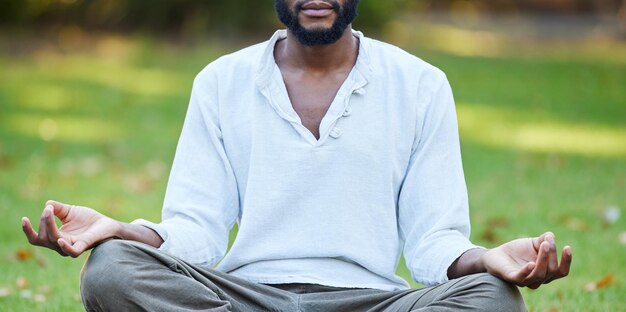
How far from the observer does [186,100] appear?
1285 cm

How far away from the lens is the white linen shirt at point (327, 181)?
163 inches

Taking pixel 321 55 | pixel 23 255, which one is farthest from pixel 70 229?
pixel 23 255

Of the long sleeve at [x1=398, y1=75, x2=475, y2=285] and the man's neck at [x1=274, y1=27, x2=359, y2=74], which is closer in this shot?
the long sleeve at [x1=398, y1=75, x2=475, y2=285]

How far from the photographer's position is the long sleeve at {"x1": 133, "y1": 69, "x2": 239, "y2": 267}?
4.19m

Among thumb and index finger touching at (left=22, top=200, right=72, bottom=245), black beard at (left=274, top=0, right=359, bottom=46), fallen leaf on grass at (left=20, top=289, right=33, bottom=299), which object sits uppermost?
black beard at (left=274, top=0, right=359, bottom=46)

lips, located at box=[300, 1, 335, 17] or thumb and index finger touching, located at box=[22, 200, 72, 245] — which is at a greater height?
lips, located at box=[300, 1, 335, 17]

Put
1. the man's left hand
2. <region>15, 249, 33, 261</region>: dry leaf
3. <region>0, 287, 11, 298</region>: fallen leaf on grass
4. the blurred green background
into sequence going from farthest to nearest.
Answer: the blurred green background → <region>15, 249, 33, 261</region>: dry leaf → <region>0, 287, 11, 298</region>: fallen leaf on grass → the man's left hand

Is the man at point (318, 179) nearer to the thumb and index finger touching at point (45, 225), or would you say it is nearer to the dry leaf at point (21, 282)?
the thumb and index finger touching at point (45, 225)

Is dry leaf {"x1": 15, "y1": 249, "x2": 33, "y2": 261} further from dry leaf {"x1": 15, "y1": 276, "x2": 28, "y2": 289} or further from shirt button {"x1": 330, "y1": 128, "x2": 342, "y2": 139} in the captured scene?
shirt button {"x1": 330, "y1": 128, "x2": 342, "y2": 139}

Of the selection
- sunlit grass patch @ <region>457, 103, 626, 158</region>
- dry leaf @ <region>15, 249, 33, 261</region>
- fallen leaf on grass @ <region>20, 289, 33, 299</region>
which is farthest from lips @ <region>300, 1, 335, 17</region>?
sunlit grass patch @ <region>457, 103, 626, 158</region>

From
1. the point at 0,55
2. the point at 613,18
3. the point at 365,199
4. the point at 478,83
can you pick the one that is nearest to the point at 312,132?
the point at 365,199

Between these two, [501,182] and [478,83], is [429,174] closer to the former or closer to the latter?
[501,182]

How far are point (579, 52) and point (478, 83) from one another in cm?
389

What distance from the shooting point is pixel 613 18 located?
23031 millimetres
